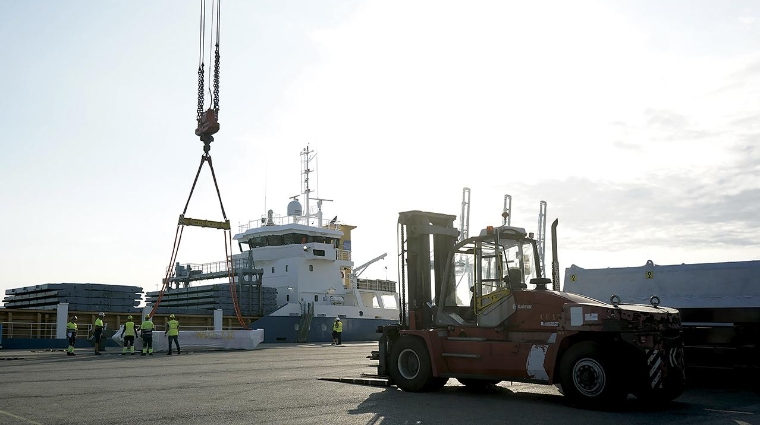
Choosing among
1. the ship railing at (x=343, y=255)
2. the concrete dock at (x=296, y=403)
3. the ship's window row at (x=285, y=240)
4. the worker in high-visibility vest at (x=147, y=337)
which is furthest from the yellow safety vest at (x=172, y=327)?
the ship railing at (x=343, y=255)

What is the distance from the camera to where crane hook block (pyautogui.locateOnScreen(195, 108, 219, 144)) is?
23.3 meters

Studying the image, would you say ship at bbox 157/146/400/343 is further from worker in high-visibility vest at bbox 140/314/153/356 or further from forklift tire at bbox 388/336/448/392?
forklift tire at bbox 388/336/448/392

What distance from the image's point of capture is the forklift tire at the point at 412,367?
36.8ft

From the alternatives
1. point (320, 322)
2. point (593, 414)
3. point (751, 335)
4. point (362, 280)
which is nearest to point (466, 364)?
point (593, 414)

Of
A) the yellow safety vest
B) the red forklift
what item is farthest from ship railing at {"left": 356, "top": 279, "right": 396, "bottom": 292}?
the red forklift

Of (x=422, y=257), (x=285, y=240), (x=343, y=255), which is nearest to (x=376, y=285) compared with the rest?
(x=343, y=255)

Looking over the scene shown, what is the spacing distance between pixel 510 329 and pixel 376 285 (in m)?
38.0

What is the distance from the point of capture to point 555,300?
1009cm

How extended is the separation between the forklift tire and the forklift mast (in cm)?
57

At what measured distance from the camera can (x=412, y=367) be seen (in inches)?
456

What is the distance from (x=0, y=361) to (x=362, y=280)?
29798 millimetres

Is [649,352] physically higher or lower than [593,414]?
higher

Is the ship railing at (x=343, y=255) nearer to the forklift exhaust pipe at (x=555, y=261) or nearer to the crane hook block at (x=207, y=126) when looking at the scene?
the crane hook block at (x=207, y=126)

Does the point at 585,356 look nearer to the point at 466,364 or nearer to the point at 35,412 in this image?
the point at 466,364
